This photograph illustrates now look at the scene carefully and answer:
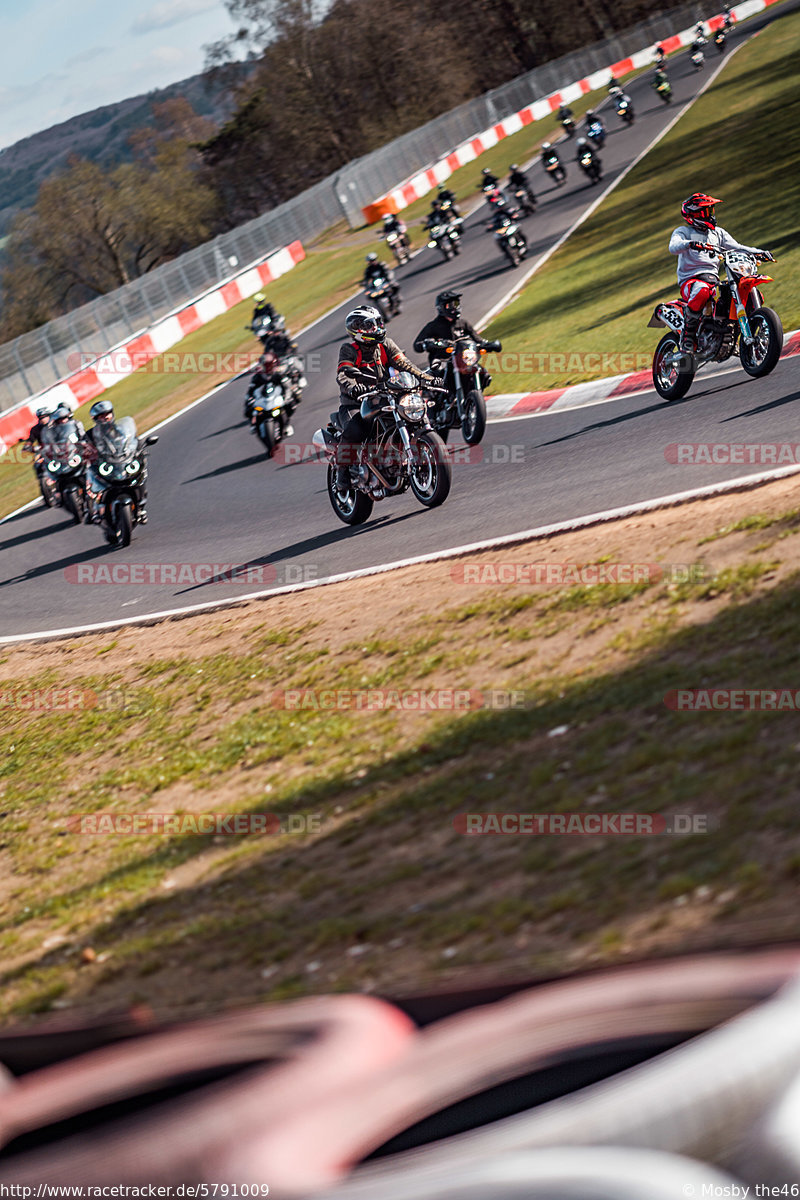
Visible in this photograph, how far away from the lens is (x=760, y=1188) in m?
2.57

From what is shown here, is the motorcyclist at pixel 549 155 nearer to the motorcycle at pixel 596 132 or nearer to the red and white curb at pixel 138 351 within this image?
the motorcycle at pixel 596 132

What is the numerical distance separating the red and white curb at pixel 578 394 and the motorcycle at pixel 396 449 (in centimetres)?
366

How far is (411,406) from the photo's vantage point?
482 inches

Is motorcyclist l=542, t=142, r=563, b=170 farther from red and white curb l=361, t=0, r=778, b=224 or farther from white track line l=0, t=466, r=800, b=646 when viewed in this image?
white track line l=0, t=466, r=800, b=646

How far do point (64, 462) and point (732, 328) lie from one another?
1089 cm

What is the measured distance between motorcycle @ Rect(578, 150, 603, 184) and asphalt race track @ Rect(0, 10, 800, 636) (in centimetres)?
1643

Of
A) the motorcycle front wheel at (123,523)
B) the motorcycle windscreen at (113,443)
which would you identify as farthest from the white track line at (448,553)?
the motorcycle windscreen at (113,443)

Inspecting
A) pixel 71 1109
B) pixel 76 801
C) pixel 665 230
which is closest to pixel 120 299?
pixel 665 230

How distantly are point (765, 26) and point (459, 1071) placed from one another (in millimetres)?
72988

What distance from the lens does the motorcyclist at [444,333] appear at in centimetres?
1534

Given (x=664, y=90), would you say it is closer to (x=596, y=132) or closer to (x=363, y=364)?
(x=596, y=132)

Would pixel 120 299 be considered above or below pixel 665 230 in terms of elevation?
above

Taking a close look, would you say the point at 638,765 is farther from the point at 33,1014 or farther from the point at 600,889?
the point at 33,1014

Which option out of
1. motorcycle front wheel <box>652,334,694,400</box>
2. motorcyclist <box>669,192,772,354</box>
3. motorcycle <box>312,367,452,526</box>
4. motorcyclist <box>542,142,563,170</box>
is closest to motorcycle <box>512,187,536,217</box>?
motorcyclist <box>542,142,563,170</box>
